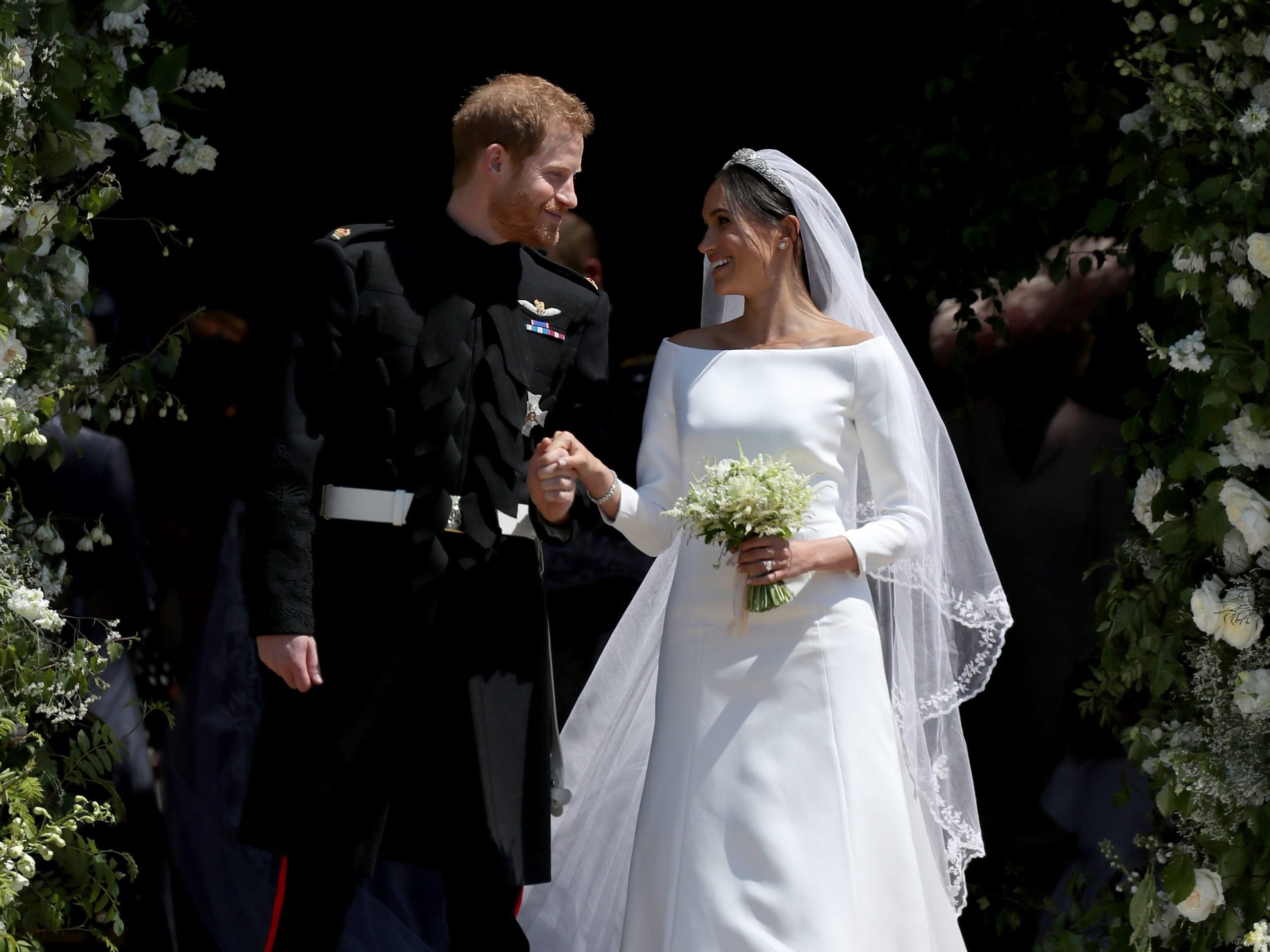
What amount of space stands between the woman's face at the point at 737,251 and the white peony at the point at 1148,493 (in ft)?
3.57

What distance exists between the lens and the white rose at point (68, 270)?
3.31 meters

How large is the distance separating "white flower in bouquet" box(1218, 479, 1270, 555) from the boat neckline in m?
0.86

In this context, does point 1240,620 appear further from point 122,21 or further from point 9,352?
point 122,21

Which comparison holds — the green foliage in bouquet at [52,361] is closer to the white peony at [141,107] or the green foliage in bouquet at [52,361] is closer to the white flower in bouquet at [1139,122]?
the white peony at [141,107]

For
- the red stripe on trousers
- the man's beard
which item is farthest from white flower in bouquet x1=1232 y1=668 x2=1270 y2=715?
the red stripe on trousers

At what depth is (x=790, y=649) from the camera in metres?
3.15

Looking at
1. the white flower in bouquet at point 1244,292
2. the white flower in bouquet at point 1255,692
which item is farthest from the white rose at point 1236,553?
the white flower in bouquet at point 1244,292

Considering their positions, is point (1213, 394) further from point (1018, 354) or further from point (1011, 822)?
point (1011, 822)

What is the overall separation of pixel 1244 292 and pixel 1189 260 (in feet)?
0.51

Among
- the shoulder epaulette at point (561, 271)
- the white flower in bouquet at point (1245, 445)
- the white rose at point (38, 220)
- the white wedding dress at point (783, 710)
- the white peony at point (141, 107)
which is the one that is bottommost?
the white wedding dress at point (783, 710)

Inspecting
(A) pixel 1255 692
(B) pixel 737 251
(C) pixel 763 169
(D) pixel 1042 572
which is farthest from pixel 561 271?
(D) pixel 1042 572

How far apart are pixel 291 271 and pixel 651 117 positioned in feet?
4.28

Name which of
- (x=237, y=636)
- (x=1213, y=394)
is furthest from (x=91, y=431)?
(x=1213, y=394)

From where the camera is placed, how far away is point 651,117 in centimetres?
476
